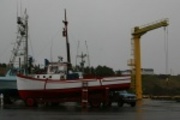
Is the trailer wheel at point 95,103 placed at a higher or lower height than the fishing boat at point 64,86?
lower

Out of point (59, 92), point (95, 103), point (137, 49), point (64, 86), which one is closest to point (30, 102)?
point (59, 92)

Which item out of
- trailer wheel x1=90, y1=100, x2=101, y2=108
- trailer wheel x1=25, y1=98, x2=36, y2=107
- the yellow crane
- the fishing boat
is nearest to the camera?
trailer wheel x1=90, y1=100, x2=101, y2=108

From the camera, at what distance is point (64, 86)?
112ft

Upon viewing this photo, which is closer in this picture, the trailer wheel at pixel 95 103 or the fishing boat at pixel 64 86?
the trailer wheel at pixel 95 103

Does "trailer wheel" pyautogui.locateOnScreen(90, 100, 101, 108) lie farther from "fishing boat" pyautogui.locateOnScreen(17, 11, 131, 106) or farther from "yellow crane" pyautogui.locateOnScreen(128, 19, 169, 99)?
"yellow crane" pyautogui.locateOnScreen(128, 19, 169, 99)

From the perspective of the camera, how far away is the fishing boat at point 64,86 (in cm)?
3384

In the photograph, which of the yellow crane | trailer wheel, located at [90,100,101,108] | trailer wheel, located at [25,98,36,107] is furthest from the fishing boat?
the yellow crane

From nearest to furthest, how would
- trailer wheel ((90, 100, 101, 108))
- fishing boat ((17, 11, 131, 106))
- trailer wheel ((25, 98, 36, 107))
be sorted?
trailer wheel ((90, 100, 101, 108))
fishing boat ((17, 11, 131, 106))
trailer wheel ((25, 98, 36, 107))

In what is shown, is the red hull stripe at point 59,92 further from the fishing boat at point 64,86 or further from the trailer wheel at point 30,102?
the trailer wheel at point 30,102

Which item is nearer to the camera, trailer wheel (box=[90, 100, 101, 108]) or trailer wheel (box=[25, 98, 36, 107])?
trailer wheel (box=[90, 100, 101, 108])

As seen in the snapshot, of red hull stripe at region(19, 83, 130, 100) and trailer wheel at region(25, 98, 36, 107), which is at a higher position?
red hull stripe at region(19, 83, 130, 100)

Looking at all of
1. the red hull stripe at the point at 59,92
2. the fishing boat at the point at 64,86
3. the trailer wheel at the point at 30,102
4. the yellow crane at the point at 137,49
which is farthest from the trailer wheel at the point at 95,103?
the yellow crane at the point at 137,49

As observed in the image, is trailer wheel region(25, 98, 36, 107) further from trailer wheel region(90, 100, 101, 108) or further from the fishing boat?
trailer wheel region(90, 100, 101, 108)

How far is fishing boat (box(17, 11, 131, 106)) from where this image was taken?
33.8 meters
